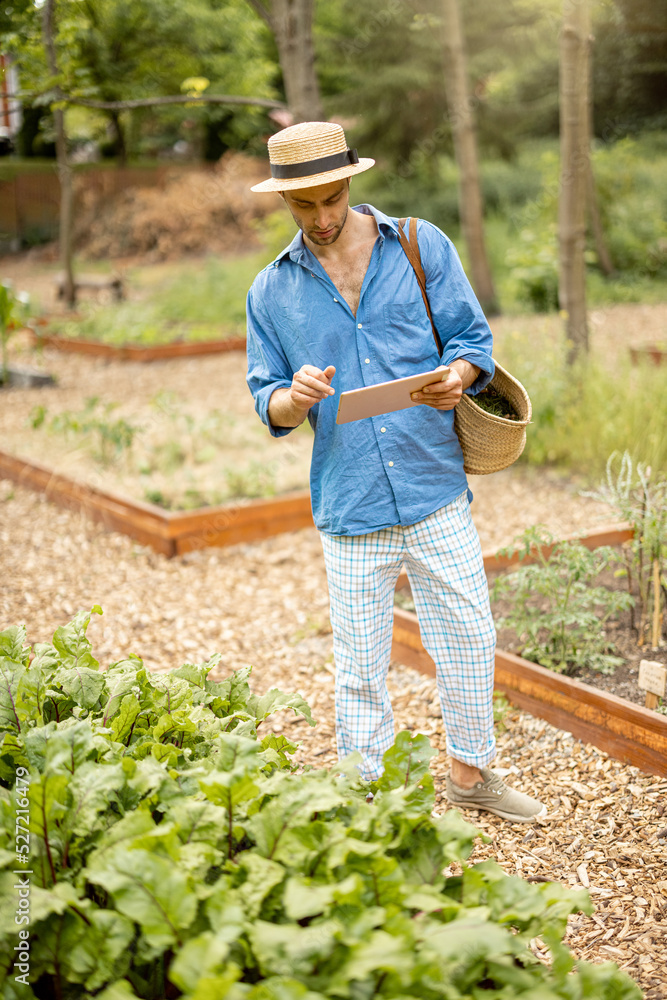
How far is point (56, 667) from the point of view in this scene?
220 centimetres

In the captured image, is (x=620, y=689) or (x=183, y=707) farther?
(x=620, y=689)

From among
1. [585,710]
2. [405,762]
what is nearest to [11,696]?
[405,762]

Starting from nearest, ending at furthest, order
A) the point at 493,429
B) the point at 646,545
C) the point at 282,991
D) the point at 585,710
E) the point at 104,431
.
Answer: the point at 282,991
the point at 493,429
the point at 585,710
the point at 646,545
the point at 104,431

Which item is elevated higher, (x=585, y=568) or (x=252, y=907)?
(x=252, y=907)

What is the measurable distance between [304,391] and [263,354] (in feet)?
1.08

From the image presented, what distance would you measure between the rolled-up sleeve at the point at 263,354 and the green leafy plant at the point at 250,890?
37.8 inches

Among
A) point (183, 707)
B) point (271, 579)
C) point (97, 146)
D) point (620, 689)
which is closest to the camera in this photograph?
point (183, 707)

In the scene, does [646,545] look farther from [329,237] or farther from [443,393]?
[329,237]

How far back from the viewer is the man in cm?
226

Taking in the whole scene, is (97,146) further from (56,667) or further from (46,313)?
(56,667)

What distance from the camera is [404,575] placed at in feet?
13.4

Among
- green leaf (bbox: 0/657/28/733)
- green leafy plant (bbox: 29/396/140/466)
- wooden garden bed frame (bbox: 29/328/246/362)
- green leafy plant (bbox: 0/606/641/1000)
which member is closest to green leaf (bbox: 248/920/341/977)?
green leafy plant (bbox: 0/606/641/1000)

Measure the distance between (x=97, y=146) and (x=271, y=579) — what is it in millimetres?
27744

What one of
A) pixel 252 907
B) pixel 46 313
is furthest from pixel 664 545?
pixel 46 313
